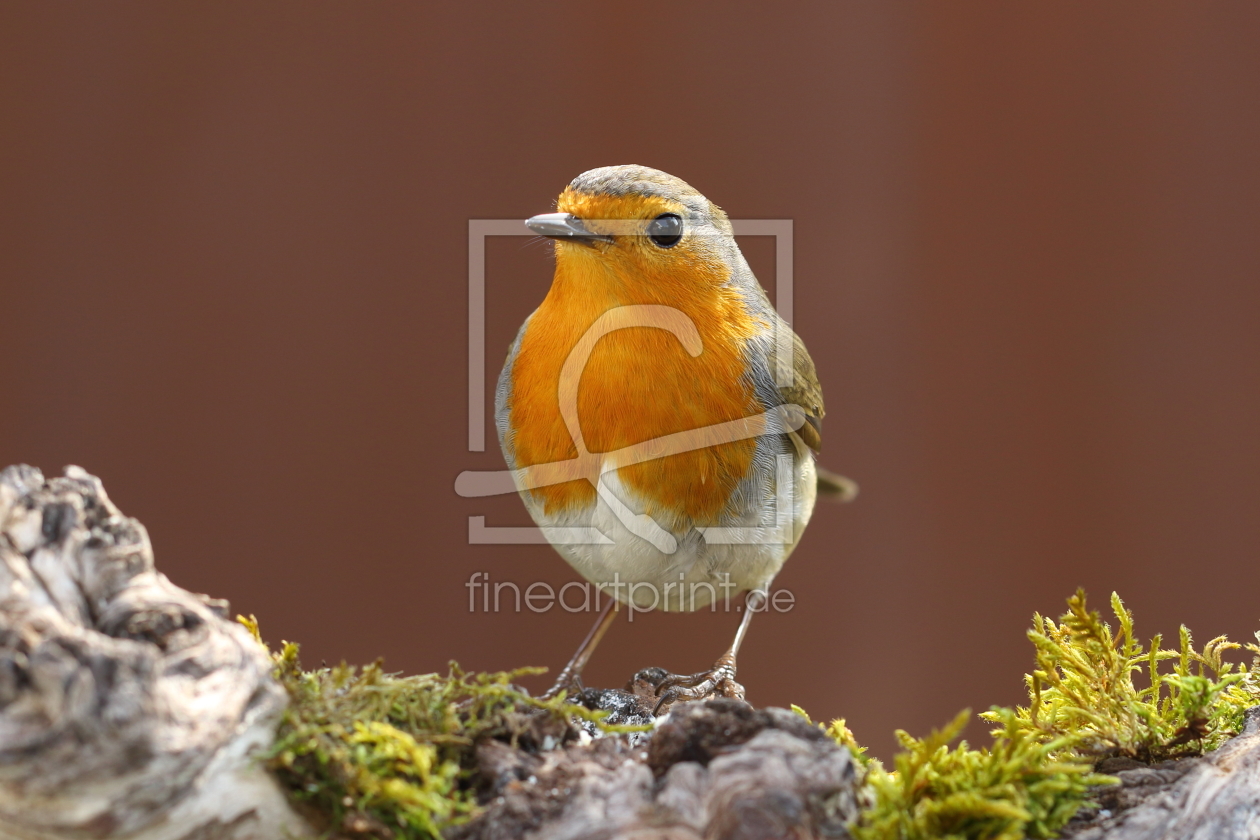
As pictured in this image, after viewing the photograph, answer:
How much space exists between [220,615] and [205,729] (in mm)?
181

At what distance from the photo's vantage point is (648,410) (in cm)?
240

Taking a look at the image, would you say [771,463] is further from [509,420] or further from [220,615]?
[220,615]

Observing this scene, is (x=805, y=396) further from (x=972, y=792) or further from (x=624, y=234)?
(x=972, y=792)

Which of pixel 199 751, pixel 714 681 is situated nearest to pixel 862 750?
pixel 714 681

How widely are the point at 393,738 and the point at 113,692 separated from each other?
1.32 feet

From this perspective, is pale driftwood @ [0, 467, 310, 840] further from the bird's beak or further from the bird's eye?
the bird's eye

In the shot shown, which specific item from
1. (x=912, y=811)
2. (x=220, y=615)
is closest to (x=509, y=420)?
(x=220, y=615)

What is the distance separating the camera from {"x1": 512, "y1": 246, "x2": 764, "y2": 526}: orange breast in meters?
2.40

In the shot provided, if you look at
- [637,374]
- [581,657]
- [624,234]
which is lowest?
[581,657]

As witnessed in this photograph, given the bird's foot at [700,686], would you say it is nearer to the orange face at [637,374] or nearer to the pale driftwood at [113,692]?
the orange face at [637,374]

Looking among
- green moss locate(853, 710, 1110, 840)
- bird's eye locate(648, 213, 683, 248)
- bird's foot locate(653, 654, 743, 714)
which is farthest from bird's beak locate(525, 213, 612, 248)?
green moss locate(853, 710, 1110, 840)

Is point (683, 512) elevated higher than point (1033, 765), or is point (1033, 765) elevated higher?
point (683, 512)

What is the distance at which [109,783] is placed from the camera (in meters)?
1.11

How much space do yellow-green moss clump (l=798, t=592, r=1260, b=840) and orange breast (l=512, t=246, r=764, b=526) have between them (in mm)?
790
